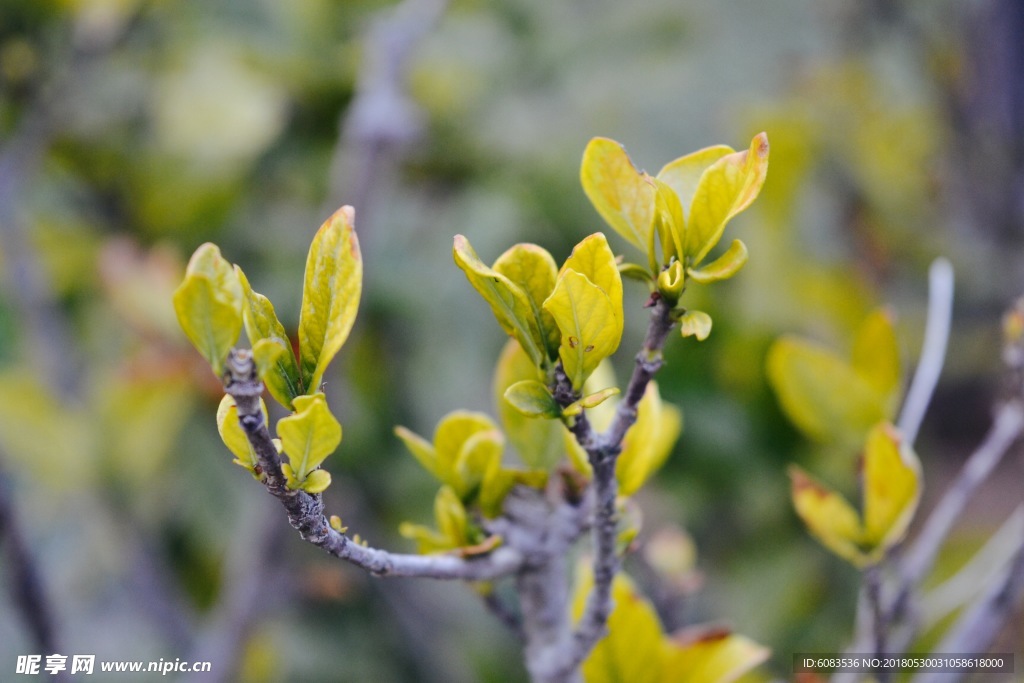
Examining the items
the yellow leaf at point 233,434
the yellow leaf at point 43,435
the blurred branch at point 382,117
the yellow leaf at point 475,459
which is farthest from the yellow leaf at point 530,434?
the yellow leaf at point 43,435

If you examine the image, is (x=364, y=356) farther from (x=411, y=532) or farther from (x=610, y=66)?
(x=411, y=532)

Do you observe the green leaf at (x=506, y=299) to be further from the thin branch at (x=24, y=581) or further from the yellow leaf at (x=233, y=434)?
the thin branch at (x=24, y=581)

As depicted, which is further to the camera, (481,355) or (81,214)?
(481,355)

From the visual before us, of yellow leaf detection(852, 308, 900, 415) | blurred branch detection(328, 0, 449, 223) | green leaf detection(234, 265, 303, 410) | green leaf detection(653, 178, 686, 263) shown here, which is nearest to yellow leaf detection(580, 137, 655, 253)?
green leaf detection(653, 178, 686, 263)

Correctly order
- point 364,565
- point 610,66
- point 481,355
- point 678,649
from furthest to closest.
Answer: point 610,66 → point 481,355 → point 678,649 → point 364,565

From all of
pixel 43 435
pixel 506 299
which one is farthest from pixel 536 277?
pixel 43 435

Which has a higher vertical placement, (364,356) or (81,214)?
(81,214)

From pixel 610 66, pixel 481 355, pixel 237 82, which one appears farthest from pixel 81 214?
pixel 610 66
